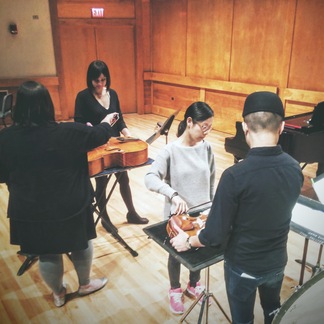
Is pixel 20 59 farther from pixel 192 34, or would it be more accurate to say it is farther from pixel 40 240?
pixel 40 240

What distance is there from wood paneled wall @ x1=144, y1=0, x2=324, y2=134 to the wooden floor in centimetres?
360

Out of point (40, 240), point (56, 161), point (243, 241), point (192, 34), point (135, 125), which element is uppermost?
point (192, 34)

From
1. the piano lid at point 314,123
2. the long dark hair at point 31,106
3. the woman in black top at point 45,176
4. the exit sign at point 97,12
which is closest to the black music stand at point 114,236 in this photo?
the woman in black top at point 45,176

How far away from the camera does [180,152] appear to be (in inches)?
84.7

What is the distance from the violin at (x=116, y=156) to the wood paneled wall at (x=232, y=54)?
4066 mm

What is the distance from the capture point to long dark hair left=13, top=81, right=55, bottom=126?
1.83 meters

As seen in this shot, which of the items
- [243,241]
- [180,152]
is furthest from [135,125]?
[243,241]

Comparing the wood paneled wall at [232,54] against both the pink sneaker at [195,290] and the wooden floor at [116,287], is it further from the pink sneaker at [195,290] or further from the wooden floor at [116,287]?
the pink sneaker at [195,290]

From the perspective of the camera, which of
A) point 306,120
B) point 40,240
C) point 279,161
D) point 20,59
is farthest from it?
point 20,59

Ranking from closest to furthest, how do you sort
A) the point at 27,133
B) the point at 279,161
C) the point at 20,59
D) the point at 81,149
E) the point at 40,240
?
the point at 279,161, the point at 27,133, the point at 81,149, the point at 40,240, the point at 20,59

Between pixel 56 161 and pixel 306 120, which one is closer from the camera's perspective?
pixel 56 161

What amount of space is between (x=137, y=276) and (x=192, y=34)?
631 cm

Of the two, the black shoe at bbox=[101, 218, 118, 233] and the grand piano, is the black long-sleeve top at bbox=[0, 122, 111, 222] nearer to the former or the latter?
the black shoe at bbox=[101, 218, 118, 233]

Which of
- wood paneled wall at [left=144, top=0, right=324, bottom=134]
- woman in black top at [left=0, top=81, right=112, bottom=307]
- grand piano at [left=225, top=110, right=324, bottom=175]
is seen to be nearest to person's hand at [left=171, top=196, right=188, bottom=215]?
woman in black top at [left=0, top=81, right=112, bottom=307]
